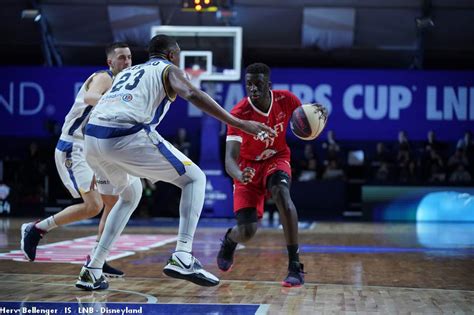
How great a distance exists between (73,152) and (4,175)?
48.0 feet

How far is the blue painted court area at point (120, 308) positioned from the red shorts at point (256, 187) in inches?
68.9

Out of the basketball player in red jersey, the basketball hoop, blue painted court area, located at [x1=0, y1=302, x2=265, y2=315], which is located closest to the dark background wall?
the basketball hoop

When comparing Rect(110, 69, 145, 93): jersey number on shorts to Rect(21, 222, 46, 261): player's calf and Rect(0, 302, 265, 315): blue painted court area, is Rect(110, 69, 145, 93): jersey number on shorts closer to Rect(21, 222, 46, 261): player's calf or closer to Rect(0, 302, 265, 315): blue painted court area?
Rect(0, 302, 265, 315): blue painted court area

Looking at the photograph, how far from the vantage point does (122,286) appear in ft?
19.3

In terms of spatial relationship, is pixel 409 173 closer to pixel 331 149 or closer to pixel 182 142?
pixel 331 149

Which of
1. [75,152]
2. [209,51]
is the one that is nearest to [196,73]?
[209,51]

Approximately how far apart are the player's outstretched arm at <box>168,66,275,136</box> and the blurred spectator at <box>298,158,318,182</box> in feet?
44.6

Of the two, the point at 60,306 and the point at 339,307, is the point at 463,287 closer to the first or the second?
the point at 339,307

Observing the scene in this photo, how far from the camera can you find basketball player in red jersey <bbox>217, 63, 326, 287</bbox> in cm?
629

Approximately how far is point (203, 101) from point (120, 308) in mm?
1521

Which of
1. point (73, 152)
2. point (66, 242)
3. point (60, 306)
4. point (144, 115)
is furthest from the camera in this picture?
point (66, 242)

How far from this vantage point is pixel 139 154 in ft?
17.4

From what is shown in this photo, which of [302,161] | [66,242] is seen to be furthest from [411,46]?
[66,242]

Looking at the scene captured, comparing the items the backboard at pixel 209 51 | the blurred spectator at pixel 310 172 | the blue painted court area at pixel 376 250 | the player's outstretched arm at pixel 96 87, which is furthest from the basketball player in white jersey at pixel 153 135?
the blurred spectator at pixel 310 172
